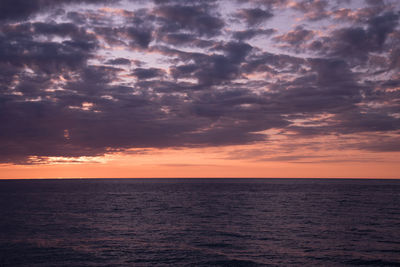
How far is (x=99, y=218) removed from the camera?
5681 centimetres

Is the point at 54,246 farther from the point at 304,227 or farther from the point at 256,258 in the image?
the point at 304,227

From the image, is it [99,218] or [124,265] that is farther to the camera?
[99,218]

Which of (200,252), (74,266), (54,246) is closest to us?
(74,266)

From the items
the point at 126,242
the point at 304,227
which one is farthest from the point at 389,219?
the point at 126,242

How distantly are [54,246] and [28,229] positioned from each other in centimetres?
1305

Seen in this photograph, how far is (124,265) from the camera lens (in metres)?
28.0

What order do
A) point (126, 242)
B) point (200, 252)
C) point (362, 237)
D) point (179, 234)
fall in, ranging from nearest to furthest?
point (200, 252)
point (126, 242)
point (362, 237)
point (179, 234)

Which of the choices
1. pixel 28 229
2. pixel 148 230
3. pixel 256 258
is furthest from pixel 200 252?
pixel 28 229

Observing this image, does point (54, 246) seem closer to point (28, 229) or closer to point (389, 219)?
point (28, 229)

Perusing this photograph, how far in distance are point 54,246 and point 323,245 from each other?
1143 inches

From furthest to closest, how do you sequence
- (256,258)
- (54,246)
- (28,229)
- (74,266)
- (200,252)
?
(28,229) < (54,246) < (200,252) < (256,258) < (74,266)

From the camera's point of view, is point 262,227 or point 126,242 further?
point 262,227

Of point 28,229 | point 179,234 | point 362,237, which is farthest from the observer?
point 28,229

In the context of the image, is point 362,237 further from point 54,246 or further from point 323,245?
point 54,246
